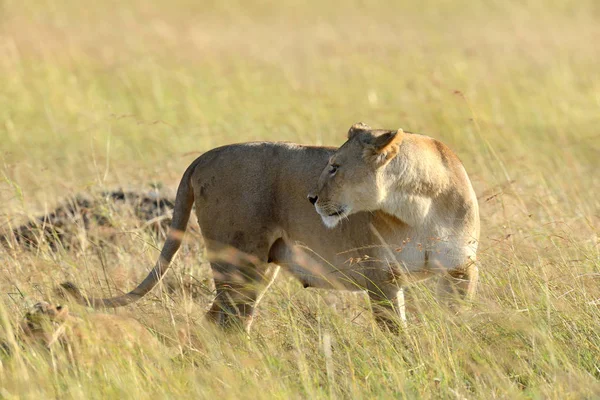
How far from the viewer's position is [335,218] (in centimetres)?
493

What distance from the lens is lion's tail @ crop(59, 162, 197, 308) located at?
4890mm

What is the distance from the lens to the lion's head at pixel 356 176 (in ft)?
15.8

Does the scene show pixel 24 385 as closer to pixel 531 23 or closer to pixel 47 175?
pixel 47 175

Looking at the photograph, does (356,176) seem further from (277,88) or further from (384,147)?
(277,88)

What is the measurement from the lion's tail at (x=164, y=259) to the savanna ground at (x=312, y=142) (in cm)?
12

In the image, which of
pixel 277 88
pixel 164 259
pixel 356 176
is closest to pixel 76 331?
pixel 164 259

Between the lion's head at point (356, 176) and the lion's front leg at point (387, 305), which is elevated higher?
the lion's head at point (356, 176)

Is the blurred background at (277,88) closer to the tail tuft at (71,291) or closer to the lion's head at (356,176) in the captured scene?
the tail tuft at (71,291)

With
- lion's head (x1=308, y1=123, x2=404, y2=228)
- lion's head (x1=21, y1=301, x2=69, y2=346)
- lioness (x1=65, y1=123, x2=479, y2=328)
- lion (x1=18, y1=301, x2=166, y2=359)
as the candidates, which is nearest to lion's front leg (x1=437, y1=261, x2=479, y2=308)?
lioness (x1=65, y1=123, x2=479, y2=328)

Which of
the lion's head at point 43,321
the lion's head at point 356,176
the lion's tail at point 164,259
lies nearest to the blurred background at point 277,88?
the lion's tail at point 164,259

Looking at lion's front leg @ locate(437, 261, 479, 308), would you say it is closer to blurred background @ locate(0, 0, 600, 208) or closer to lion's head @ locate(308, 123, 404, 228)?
lion's head @ locate(308, 123, 404, 228)

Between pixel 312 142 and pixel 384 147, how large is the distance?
183 inches

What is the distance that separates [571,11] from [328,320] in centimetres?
1856

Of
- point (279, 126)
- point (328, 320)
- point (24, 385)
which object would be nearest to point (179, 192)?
point (328, 320)
